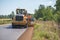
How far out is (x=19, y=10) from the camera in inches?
1350

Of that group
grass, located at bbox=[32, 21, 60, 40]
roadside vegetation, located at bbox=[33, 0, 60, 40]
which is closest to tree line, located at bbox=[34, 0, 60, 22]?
roadside vegetation, located at bbox=[33, 0, 60, 40]

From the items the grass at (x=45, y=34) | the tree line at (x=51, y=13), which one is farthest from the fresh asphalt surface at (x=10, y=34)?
the tree line at (x=51, y=13)

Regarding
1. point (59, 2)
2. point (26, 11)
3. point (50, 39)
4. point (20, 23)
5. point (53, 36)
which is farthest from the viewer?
point (59, 2)

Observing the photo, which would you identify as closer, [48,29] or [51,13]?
[48,29]

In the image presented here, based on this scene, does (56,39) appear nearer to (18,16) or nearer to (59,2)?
(18,16)

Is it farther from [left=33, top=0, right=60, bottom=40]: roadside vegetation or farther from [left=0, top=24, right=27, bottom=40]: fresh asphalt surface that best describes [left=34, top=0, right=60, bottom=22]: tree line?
[left=0, top=24, right=27, bottom=40]: fresh asphalt surface

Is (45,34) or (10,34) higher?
(45,34)

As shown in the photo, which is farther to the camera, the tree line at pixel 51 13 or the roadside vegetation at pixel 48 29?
the tree line at pixel 51 13

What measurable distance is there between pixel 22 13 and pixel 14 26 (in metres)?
3.43

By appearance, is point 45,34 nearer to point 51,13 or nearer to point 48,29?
point 48,29

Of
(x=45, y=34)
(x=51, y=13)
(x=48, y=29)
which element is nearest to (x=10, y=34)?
(x=45, y=34)

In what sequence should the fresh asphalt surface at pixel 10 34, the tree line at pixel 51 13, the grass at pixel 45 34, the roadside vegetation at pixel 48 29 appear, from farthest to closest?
the tree line at pixel 51 13 → the fresh asphalt surface at pixel 10 34 → the roadside vegetation at pixel 48 29 → the grass at pixel 45 34

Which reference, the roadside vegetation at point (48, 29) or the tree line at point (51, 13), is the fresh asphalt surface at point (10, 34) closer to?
the roadside vegetation at point (48, 29)

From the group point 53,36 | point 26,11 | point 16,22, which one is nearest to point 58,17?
point 26,11
